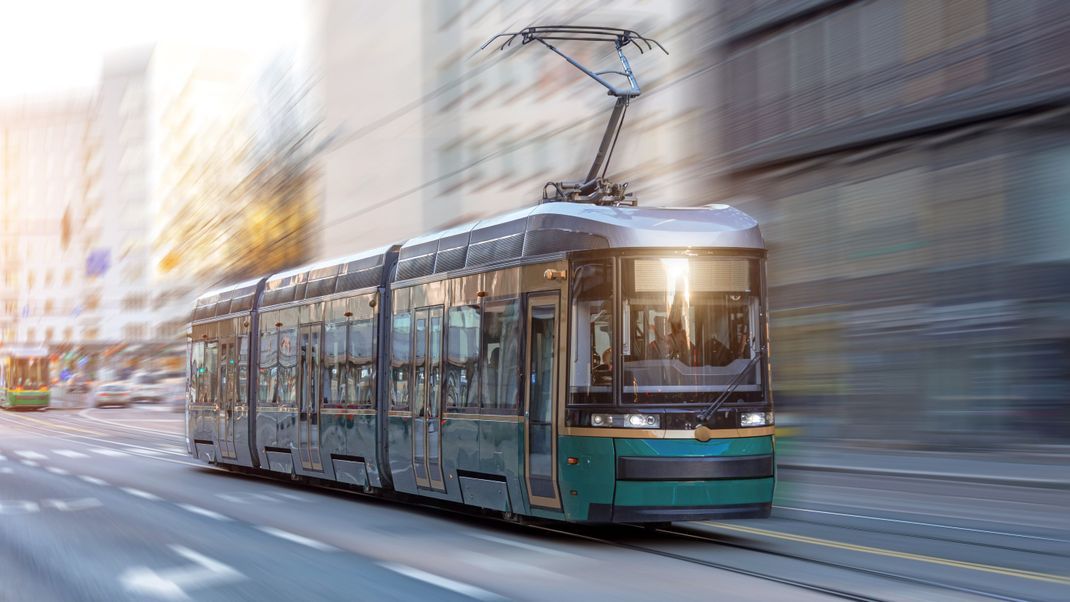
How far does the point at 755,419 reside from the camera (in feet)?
36.0

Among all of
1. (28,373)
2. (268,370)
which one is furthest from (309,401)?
(28,373)

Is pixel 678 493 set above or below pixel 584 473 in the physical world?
below

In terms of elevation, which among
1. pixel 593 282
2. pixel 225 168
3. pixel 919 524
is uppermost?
pixel 225 168

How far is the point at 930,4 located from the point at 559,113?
25318 millimetres

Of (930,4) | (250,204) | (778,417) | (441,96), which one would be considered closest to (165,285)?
(250,204)

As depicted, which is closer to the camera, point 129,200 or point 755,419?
point 755,419

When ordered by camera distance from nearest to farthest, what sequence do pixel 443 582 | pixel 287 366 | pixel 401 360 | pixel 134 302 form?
pixel 443 582
pixel 401 360
pixel 287 366
pixel 134 302

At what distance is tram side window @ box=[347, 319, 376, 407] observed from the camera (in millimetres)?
14961

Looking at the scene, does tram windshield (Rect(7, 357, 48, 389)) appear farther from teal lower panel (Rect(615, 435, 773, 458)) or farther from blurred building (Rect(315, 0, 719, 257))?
teal lower panel (Rect(615, 435, 773, 458))

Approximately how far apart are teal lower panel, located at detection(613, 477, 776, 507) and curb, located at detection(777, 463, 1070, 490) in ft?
20.4

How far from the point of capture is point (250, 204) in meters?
67.9

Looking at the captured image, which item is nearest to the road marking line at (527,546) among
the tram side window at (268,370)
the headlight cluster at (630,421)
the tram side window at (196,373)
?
the headlight cluster at (630,421)

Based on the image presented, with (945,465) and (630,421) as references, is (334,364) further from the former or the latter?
(945,465)

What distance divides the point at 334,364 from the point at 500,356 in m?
4.51
